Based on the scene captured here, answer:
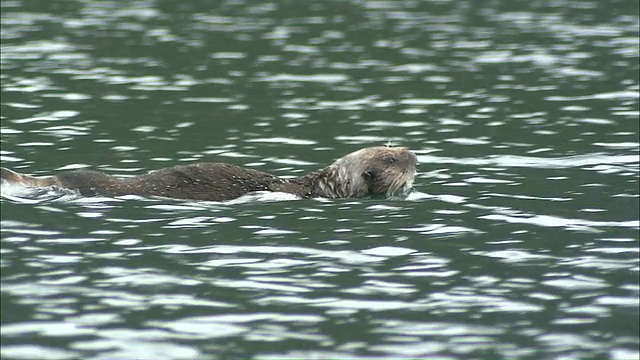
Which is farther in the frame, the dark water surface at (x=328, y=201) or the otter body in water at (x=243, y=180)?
the otter body in water at (x=243, y=180)

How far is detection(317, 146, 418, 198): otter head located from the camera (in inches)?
408

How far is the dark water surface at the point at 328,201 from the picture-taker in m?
6.61

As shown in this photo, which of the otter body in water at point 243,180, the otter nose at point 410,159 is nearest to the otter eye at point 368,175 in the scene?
the otter body in water at point 243,180

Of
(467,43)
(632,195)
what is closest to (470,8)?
(467,43)

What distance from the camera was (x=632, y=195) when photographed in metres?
10.0

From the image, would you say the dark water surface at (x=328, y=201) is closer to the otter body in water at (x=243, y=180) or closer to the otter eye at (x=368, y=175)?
the otter body in water at (x=243, y=180)

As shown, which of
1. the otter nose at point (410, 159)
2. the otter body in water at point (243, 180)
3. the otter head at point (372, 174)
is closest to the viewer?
the otter body in water at point (243, 180)

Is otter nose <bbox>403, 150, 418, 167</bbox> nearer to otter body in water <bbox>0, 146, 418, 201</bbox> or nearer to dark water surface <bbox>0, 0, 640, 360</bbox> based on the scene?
otter body in water <bbox>0, 146, 418, 201</bbox>

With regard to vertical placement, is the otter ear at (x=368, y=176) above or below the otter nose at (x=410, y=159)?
below

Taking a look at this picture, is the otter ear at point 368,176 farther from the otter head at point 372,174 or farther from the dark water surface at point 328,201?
the dark water surface at point 328,201

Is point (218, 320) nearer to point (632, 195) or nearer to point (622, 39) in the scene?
point (632, 195)

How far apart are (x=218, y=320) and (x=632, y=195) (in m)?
4.69

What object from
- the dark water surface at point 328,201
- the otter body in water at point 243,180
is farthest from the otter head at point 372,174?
the dark water surface at point 328,201

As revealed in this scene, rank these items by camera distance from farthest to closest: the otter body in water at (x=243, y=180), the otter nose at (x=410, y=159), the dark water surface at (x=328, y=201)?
the otter nose at (x=410, y=159) < the otter body in water at (x=243, y=180) < the dark water surface at (x=328, y=201)
